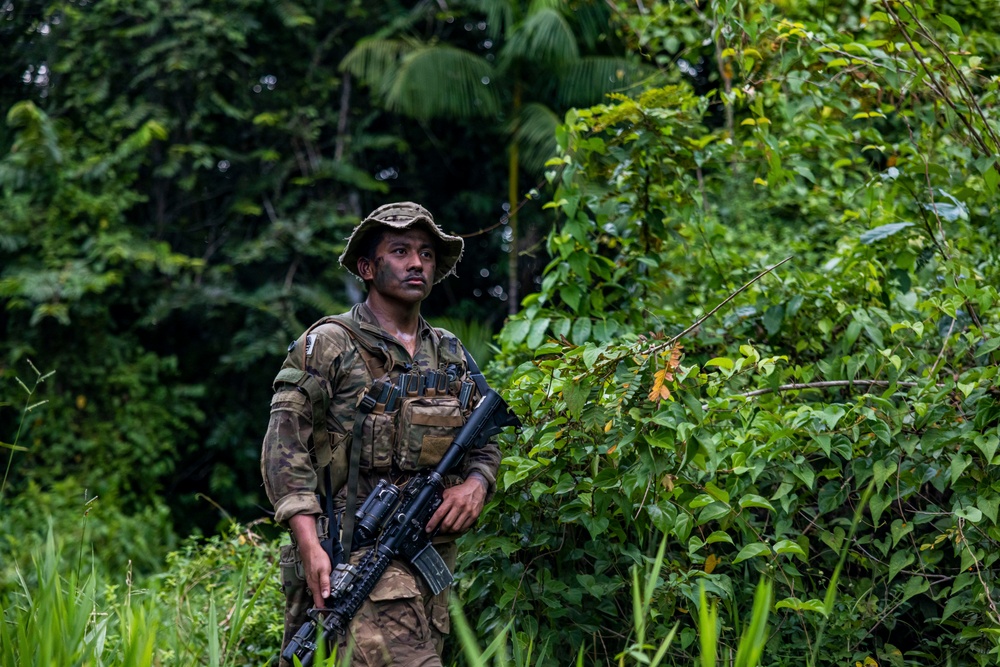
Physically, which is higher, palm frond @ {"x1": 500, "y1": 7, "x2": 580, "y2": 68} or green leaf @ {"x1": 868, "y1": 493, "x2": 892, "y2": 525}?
green leaf @ {"x1": 868, "y1": 493, "x2": 892, "y2": 525}

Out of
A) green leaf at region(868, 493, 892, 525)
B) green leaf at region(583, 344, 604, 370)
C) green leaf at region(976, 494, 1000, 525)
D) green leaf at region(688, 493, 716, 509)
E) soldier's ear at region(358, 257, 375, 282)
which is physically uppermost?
soldier's ear at region(358, 257, 375, 282)

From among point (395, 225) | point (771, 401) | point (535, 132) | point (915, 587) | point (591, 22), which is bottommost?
point (535, 132)

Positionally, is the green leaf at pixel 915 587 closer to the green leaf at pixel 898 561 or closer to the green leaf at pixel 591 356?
the green leaf at pixel 898 561

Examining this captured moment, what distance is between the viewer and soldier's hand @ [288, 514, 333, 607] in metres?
2.91

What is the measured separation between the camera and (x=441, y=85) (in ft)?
34.2

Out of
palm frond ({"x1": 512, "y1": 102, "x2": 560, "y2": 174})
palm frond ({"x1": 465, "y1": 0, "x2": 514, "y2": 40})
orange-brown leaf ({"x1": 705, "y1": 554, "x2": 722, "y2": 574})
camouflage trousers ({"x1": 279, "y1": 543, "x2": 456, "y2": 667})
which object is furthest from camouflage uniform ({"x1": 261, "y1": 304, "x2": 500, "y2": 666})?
palm frond ({"x1": 465, "y1": 0, "x2": 514, "y2": 40})

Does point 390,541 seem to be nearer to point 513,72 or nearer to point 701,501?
point 701,501

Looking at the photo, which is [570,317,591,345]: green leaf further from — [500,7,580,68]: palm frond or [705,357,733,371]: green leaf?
[500,7,580,68]: palm frond

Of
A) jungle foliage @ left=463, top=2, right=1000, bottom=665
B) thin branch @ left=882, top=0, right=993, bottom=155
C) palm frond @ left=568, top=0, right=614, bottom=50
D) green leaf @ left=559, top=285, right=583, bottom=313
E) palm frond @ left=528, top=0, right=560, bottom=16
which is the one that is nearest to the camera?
jungle foliage @ left=463, top=2, right=1000, bottom=665

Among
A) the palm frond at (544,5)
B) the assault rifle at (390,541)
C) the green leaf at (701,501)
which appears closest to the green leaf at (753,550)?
the green leaf at (701,501)

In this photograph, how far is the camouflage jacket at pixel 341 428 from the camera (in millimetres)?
2979

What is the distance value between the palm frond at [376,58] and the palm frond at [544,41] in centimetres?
104

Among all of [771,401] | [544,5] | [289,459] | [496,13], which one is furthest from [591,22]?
[289,459]

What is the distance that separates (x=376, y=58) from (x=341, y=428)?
8.09m
